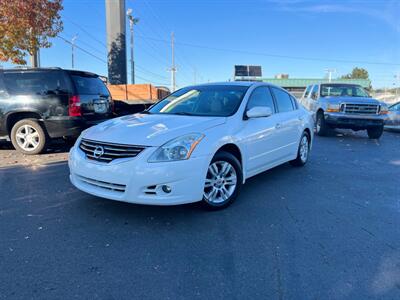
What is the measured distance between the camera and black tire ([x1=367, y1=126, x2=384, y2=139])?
414 inches

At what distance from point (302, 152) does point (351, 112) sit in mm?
5173

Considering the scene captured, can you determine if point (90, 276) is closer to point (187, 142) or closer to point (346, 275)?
point (187, 142)

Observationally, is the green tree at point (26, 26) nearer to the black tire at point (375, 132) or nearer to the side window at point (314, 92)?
the side window at point (314, 92)

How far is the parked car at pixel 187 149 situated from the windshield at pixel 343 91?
7230 mm

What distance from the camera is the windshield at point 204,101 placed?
445 centimetres

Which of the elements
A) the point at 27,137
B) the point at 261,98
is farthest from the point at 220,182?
the point at 27,137

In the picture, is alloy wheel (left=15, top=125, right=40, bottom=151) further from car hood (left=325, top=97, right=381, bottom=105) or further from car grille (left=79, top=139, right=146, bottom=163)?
car hood (left=325, top=97, right=381, bottom=105)

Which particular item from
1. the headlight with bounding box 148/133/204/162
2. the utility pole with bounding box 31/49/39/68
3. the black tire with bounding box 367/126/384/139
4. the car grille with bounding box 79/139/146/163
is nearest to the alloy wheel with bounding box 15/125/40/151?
the car grille with bounding box 79/139/146/163

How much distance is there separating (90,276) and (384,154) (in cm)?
778

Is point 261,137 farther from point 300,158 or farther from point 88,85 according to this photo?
point 88,85

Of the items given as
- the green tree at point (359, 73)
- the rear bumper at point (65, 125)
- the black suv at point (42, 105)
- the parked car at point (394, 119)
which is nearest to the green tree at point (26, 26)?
the black suv at point (42, 105)

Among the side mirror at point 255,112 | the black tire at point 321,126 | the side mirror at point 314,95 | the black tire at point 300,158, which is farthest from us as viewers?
the side mirror at point 314,95

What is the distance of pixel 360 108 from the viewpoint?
1021cm

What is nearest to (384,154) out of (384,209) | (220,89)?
(384,209)
